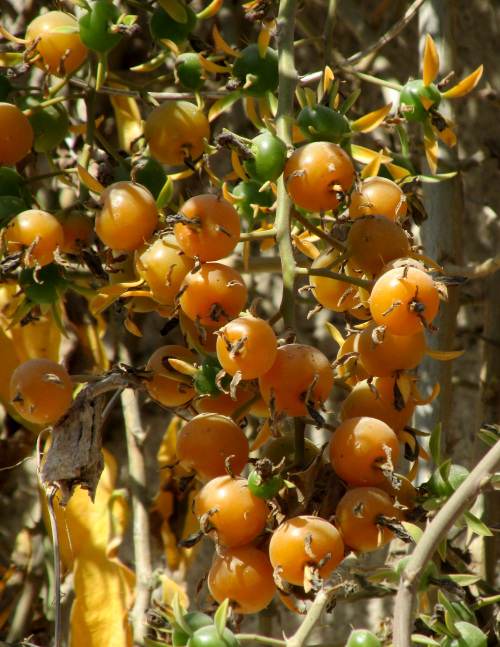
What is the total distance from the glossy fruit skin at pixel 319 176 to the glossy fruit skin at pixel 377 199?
3cm

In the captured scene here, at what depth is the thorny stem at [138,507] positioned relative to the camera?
1136mm

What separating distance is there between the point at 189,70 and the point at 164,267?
1.04ft

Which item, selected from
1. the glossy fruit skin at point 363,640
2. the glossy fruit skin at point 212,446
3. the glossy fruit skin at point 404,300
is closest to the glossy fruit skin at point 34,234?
the glossy fruit skin at point 212,446

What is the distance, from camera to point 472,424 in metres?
1.49

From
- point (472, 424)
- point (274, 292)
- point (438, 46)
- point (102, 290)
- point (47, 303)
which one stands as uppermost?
point (438, 46)

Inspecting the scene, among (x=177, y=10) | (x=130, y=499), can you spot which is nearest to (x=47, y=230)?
(x=177, y=10)

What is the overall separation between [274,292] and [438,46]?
22.4 inches

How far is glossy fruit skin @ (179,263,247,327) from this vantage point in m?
0.61

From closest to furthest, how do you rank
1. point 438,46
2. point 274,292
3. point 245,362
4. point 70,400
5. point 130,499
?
1. point 245,362
2. point 70,400
3. point 438,46
4. point 130,499
5. point 274,292

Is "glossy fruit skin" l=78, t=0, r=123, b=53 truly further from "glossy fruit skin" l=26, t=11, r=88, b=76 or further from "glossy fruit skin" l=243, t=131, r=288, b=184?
"glossy fruit skin" l=243, t=131, r=288, b=184

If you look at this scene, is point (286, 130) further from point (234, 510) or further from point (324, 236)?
point (234, 510)

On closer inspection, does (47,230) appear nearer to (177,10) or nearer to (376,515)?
(177,10)

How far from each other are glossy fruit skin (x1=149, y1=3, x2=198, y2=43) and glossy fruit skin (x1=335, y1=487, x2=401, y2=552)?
23.3 inches

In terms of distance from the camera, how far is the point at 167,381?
2.27 feet
